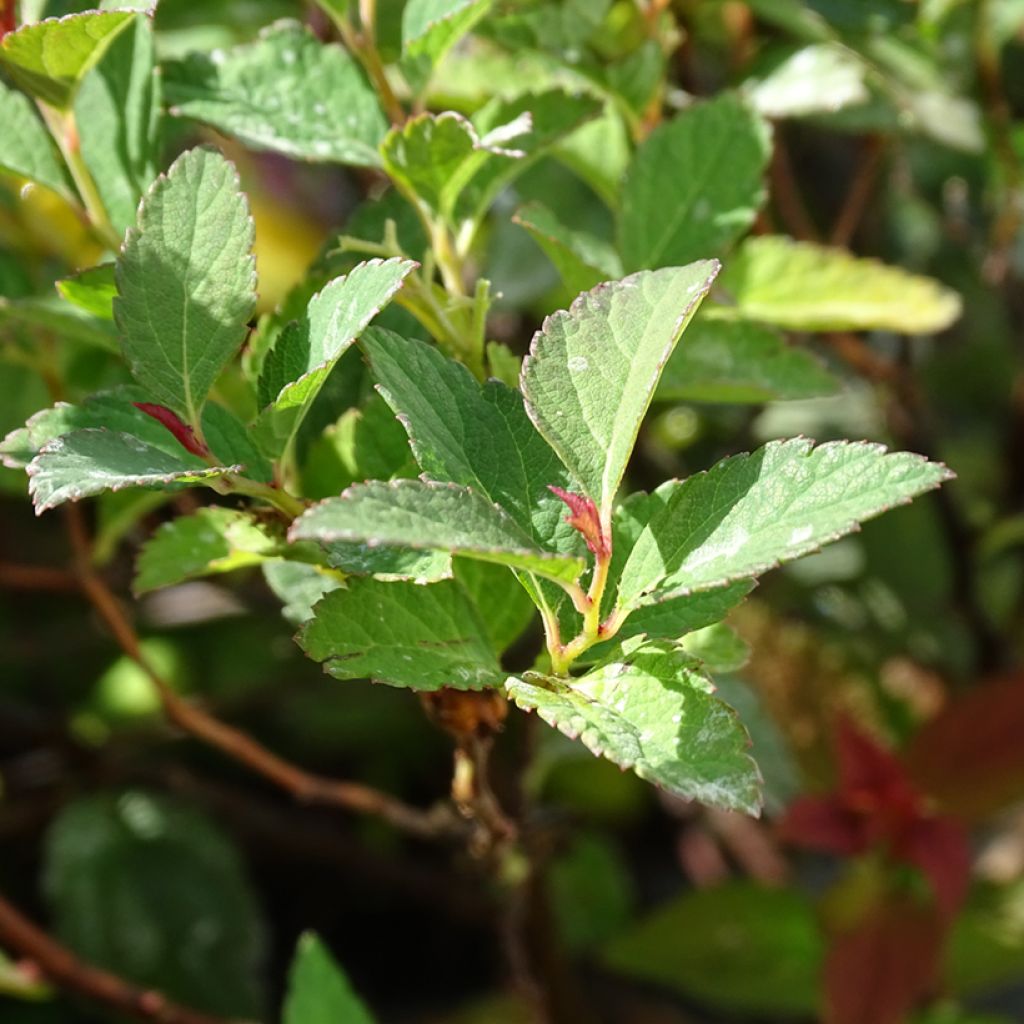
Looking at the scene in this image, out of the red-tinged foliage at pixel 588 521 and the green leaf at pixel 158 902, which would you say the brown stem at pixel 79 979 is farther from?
the red-tinged foliage at pixel 588 521

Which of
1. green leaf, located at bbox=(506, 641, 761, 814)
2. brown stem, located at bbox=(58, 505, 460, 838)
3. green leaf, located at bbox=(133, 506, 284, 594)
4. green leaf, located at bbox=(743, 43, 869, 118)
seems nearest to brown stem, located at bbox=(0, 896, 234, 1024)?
brown stem, located at bbox=(58, 505, 460, 838)

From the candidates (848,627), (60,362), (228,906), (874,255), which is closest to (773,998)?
(848,627)

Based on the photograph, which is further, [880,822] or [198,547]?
[880,822]

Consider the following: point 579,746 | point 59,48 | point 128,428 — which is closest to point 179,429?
point 128,428

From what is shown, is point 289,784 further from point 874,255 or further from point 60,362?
point 874,255

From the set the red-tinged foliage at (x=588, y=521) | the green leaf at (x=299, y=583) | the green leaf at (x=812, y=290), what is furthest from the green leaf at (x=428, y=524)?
the green leaf at (x=812, y=290)

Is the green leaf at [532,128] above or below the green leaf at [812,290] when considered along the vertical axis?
above

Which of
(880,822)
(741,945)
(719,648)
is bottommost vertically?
(741,945)

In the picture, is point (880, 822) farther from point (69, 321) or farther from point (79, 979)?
point (69, 321)
